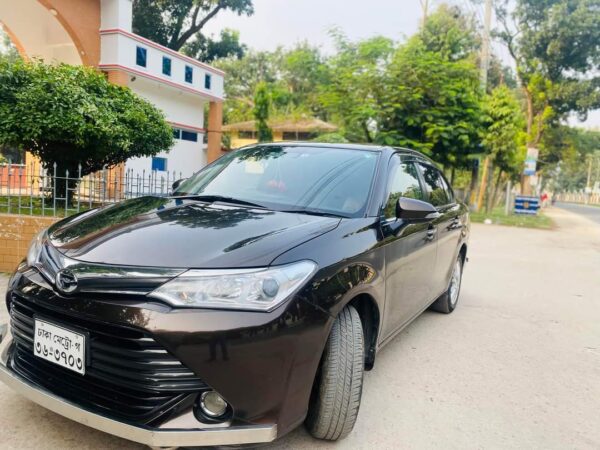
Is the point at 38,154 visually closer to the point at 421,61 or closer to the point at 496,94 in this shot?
the point at 421,61

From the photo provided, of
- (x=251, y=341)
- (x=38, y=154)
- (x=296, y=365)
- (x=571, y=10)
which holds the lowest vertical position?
(x=296, y=365)

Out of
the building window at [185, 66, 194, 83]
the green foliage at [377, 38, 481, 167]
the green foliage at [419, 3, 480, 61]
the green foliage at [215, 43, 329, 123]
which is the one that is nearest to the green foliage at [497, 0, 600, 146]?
the green foliage at [419, 3, 480, 61]

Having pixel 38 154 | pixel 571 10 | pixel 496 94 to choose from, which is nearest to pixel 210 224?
pixel 38 154

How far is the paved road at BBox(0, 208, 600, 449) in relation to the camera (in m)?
2.59

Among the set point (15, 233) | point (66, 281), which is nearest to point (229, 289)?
point (66, 281)

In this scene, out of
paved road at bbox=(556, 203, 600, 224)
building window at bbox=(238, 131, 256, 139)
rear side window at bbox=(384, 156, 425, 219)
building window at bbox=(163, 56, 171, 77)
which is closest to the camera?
rear side window at bbox=(384, 156, 425, 219)

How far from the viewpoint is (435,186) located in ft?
15.1

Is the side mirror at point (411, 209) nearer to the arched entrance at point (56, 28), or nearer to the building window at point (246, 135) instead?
the arched entrance at point (56, 28)

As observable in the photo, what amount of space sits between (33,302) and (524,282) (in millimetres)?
6894

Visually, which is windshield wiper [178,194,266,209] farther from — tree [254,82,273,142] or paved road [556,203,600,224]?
paved road [556,203,600,224]

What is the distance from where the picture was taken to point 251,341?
1.94m

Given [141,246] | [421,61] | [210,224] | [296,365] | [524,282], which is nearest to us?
[296,365]

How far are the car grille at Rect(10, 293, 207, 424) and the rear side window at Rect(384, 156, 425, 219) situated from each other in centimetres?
168

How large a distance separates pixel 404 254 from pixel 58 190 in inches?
197
